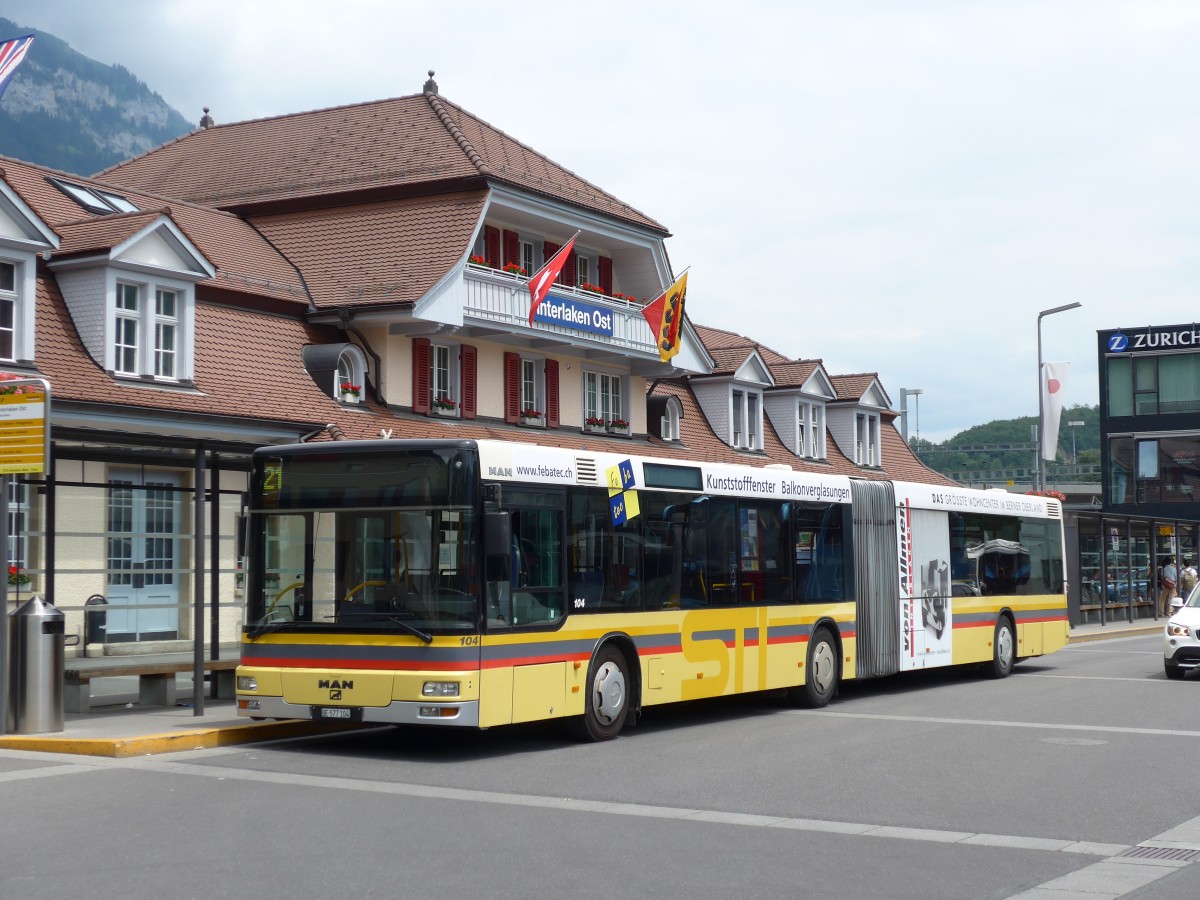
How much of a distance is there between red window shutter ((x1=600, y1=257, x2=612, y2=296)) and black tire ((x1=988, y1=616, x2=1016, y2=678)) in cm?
1474

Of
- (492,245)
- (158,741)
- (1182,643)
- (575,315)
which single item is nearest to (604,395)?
(575,315)

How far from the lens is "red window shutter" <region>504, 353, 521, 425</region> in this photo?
3316 centimetres

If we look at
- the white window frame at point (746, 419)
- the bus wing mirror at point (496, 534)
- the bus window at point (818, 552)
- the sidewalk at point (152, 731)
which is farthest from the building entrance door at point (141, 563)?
the white window frame at point (746, 419)

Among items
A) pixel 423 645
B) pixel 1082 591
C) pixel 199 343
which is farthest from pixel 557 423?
pixel 423 645

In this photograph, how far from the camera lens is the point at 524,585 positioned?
46.7ft

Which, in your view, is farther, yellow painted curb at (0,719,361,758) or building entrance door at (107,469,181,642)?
building entrance door at (107,469,181,642)

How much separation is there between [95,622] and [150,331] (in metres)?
6.56

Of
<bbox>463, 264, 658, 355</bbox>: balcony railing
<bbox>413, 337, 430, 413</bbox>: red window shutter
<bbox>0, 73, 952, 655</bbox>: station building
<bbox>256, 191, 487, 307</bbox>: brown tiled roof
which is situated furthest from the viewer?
<bbox>463, 264, 658, 355</bbox>: balcony railing

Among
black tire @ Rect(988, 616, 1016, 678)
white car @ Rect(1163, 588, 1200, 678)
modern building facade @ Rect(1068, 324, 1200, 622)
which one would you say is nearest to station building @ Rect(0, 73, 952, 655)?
black tire @ Rect(988, 616, 1016, 678)

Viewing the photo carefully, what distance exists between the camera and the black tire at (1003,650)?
24.2 m

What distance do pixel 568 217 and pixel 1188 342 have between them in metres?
49.7

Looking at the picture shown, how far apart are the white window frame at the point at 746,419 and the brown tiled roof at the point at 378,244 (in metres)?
13.8

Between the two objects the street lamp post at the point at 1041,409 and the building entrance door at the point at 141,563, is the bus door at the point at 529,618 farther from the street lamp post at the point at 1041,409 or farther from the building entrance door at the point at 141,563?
the street lamp post at the point at 1041,409

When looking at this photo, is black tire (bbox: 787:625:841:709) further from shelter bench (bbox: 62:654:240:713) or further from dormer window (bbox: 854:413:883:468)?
dormer window (bbox: 854:413:883:468)
